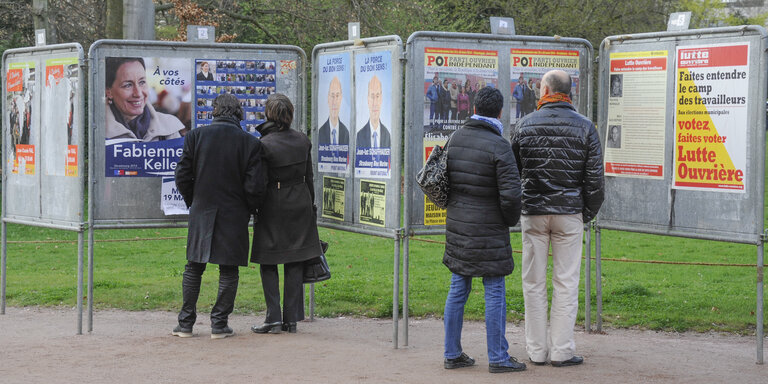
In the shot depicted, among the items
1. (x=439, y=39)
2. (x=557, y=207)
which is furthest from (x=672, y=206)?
(x=439, y=39)

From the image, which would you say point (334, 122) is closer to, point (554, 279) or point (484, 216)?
point (484, 216)

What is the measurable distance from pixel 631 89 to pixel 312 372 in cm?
342

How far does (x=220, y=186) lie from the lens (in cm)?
752

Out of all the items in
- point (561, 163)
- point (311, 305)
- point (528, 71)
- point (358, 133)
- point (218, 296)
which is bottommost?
point (311, 305)

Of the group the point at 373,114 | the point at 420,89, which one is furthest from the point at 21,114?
the point at 420,89

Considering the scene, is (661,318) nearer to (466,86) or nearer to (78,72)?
(466,86)

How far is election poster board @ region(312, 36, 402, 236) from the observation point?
743cm

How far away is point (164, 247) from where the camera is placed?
623 inches

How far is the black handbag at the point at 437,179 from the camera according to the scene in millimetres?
6434

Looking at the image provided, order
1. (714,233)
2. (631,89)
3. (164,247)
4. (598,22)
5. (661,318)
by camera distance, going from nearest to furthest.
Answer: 1. (714,233)
2. (631,89)
3. (661,318)
4. (164,247)
5. (598,22)

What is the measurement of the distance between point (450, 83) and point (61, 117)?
11.0ft

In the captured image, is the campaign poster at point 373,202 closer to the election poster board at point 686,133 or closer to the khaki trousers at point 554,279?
the khaki trousers at point 554,279

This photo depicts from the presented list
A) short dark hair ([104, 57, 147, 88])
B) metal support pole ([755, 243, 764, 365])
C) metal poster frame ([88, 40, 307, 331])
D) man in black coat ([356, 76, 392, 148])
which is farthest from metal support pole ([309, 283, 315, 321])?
metal support pole ([755, 243, 764, 365])

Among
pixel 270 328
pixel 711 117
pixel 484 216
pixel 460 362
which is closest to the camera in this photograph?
pixel 484 216
